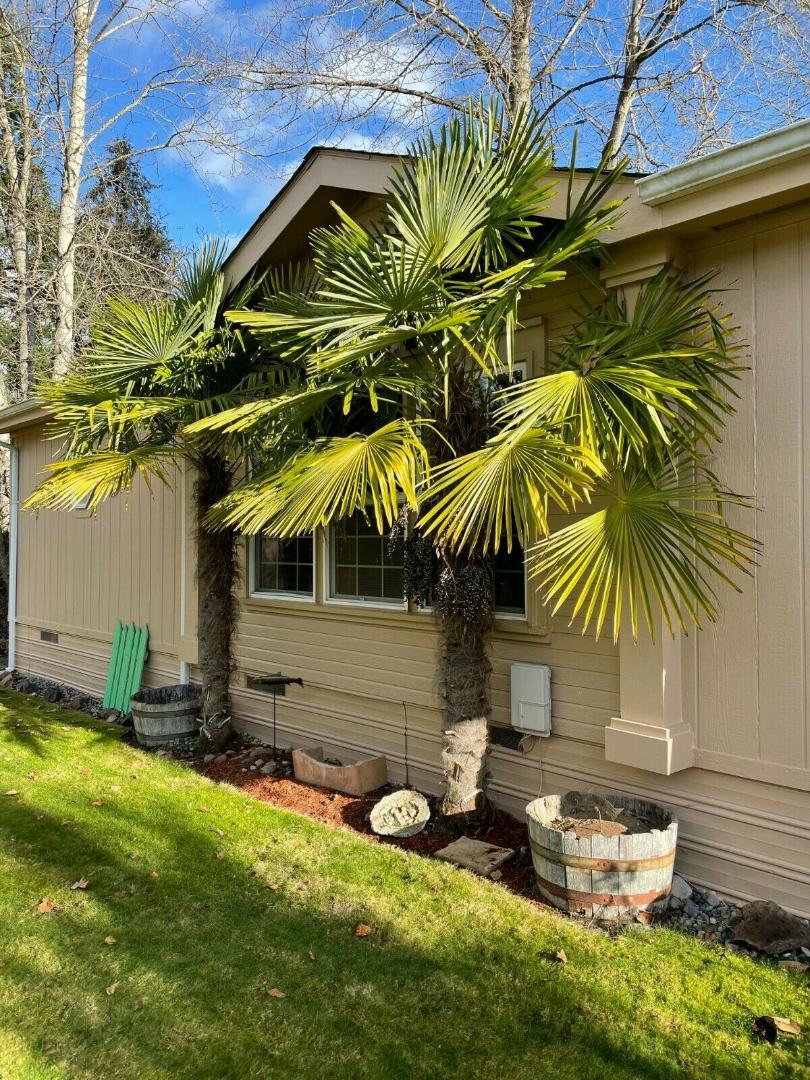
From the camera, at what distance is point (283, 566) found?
23.2 feet

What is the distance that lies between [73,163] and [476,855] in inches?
555

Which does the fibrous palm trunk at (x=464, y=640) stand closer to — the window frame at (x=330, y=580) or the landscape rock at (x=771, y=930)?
the landscape rock at (x=771, y=930)

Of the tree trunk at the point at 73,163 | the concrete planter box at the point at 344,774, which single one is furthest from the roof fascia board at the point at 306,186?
the tree trunk at the point at 73,163

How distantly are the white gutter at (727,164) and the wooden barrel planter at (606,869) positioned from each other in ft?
9.92

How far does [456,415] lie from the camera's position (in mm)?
A: 4414

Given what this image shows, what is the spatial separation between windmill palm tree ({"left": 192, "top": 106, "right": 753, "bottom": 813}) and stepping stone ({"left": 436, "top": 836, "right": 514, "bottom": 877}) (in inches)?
10.2

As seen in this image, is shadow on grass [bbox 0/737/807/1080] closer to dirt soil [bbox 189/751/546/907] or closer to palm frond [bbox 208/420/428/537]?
dirt soil [bbox 189/751/546/907]

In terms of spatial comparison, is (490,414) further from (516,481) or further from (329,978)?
(329,978)

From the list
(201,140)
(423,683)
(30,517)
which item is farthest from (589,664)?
(201,140)

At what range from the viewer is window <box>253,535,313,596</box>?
683 cm

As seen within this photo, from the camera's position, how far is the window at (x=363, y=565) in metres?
5.97

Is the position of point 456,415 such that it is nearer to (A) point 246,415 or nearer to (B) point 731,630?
(A) point 246,415

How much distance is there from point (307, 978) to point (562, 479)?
2.31 metres

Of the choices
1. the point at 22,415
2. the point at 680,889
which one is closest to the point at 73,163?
the point at 22,415
